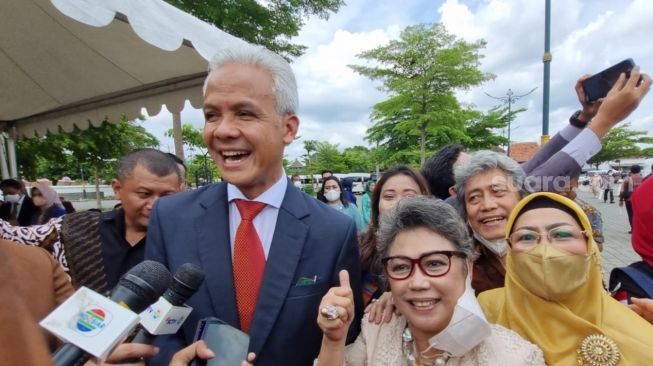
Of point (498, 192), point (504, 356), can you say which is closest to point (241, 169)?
point (504, 356)

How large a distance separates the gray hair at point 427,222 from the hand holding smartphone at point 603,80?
1271 millimetres

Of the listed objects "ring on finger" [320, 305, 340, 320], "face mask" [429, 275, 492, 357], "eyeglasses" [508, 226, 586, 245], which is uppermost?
"eyeglasses" [508, 226, 586, 245]

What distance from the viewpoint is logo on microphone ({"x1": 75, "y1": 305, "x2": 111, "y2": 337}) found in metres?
0.79

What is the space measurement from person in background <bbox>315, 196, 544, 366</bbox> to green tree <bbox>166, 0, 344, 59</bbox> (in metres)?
6.47

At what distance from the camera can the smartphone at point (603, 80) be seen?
1992 millimetres

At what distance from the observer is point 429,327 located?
1.52m

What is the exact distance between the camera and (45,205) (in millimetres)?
5688

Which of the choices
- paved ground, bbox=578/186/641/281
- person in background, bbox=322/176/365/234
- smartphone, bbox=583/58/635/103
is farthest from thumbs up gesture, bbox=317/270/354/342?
paved ground, bbox=578/186/641/281

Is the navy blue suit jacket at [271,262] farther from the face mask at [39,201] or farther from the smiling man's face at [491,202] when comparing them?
the face mask at [39,201]

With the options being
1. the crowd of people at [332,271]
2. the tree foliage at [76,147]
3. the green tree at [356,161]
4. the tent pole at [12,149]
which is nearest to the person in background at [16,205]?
the tent pole at [12,149]

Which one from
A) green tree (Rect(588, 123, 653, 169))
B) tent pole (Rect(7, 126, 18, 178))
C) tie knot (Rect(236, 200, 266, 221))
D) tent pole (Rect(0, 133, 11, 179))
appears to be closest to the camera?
tie knot (Rect(236, 200, 266, 221))

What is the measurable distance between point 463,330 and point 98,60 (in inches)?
186

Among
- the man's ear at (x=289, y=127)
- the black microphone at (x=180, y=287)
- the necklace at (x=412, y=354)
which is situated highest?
the man's ear at (x=289, y=127)

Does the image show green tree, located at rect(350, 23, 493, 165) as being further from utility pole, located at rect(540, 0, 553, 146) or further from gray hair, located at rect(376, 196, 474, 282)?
gray hair, located at rect(376, 196, 474, 282)
